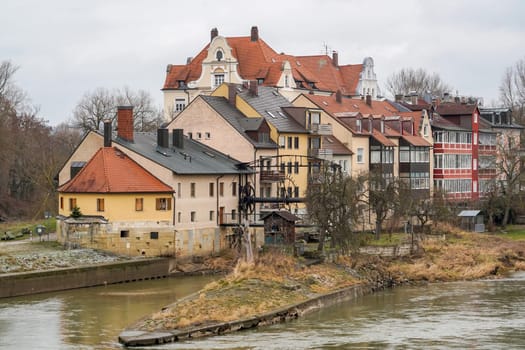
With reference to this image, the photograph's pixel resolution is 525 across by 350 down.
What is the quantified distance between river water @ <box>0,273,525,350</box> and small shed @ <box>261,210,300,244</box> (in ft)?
28.2

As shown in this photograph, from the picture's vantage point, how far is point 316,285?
55031 mm

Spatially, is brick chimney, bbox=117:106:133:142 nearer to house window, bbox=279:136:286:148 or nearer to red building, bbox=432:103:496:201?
house window, bbox=279:136:286:148

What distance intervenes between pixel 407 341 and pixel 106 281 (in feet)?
65.1

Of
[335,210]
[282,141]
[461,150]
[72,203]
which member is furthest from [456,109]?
[72,203]

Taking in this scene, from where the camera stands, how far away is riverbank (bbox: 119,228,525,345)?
146 ft

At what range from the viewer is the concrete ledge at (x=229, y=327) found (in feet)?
137

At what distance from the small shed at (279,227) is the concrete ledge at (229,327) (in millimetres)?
13547

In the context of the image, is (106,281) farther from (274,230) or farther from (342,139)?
(342,139)

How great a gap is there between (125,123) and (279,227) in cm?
992

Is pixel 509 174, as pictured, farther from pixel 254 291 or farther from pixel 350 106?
pixel 254 291

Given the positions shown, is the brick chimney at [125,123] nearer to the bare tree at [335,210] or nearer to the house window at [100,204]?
the house window at [100,204]

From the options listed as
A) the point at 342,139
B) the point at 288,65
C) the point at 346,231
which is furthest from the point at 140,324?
the point at 288,65

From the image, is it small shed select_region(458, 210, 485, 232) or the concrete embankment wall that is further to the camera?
small shed select_region(458, 210, 485, 232)

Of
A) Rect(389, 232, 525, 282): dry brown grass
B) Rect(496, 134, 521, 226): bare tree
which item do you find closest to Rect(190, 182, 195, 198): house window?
Rect(389, 232, 525, 282): dry brown grass
